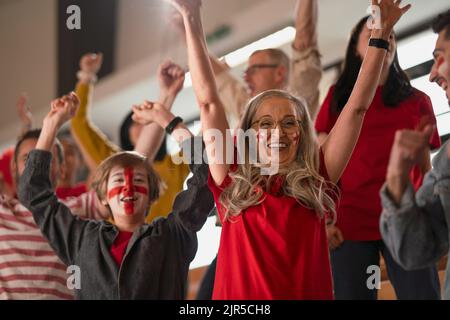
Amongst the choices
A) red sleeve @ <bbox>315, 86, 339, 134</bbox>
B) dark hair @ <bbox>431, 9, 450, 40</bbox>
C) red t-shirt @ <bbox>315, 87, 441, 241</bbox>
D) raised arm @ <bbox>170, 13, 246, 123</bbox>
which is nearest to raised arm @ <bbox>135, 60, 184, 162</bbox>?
raised arm @ <bbox>170, 13, 246, 123</bbox>

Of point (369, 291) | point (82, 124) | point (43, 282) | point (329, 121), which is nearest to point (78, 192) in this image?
point (82, 124)

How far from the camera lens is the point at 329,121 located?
183 cm

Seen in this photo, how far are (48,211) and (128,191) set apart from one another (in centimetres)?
18

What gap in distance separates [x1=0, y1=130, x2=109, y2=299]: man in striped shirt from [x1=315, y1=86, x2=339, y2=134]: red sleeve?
0.54m

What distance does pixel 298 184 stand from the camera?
1543 millimetres

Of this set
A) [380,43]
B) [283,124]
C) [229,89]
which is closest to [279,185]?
[283,124]

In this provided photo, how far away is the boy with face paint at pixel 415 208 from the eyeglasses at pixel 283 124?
229 mm

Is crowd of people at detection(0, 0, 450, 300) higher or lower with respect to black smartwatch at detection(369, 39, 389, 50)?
lower

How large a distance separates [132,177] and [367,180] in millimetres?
514

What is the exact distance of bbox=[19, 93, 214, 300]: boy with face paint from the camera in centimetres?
166

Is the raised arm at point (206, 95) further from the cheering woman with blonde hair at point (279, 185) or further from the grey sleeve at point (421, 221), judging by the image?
the grey sleeve at point (421, 221)

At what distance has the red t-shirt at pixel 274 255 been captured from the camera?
4.78 ft

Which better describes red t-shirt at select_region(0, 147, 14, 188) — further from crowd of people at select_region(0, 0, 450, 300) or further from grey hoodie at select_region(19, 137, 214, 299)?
grey hoodie at select_region(19, 137, 214, 299)

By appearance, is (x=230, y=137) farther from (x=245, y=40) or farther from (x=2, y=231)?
(x=245, y=40)
